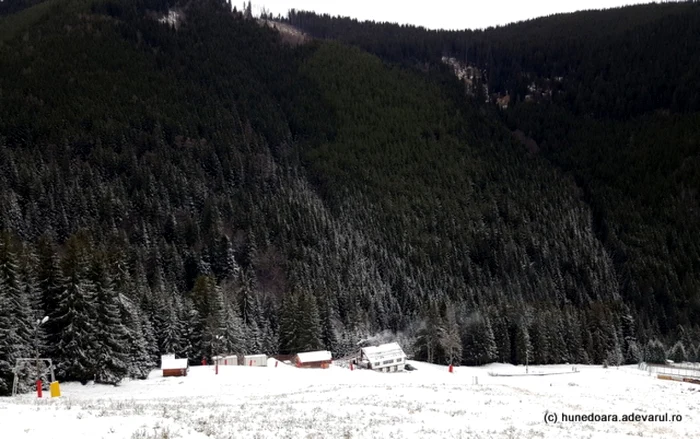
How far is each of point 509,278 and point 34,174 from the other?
126061 mm

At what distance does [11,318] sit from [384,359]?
4761cm

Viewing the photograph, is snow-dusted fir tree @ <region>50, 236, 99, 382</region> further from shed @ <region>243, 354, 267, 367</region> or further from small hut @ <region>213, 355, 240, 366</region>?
shed @ <region>243, 354, 267, 367</region>

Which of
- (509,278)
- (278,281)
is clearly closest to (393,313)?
(278,281)

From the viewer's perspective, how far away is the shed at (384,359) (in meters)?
76.0

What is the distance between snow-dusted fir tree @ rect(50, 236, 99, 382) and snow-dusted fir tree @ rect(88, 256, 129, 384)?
1.31 ft

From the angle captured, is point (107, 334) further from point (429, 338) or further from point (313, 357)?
point (429, 338)

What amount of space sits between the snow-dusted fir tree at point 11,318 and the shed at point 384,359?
43500 millimetres

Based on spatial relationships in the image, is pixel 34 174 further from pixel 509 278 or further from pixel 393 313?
pixel 509 278

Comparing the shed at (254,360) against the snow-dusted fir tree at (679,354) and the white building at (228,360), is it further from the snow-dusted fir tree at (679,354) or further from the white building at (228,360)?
the snow-dusted fir tree at (679,354)

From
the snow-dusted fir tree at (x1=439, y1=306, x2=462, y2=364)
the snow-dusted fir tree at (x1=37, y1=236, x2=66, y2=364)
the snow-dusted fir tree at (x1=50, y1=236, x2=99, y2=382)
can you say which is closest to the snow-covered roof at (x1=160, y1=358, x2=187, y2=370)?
the snow-dusted fir tree at (x1=50, y1=236, x2=99, y2=382)

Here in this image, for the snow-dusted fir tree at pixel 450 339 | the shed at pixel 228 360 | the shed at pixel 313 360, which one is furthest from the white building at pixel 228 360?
the snow-dusted fir tree at pixel 450 339

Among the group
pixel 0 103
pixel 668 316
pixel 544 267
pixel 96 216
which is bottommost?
pixel 668 316

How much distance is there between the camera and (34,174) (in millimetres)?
138375

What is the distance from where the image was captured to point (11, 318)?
39.6 metres
